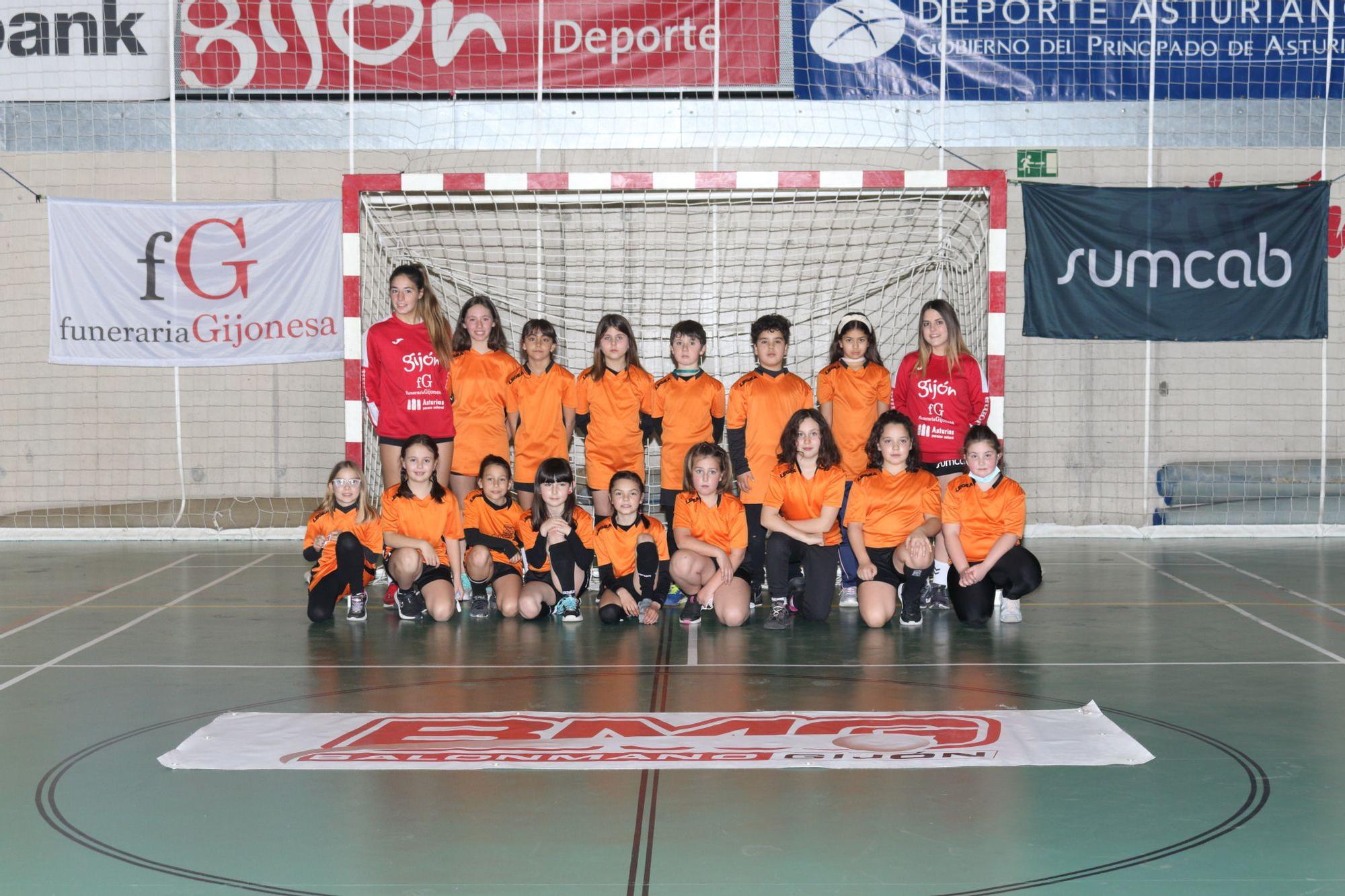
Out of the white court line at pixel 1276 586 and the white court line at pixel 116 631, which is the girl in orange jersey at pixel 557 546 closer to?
the white court line at pixel 116 631

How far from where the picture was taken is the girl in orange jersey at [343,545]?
5.41m

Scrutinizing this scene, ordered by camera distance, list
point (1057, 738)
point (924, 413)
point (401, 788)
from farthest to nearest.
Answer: point (924, 413) < point (1057, 738) < point (401, 788)

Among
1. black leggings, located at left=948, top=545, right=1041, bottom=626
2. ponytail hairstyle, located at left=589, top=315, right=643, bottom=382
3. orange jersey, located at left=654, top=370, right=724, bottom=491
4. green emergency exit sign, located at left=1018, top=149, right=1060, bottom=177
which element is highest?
green emergency exit sign, located at left=1018, top=149, right=1060, bottom=177

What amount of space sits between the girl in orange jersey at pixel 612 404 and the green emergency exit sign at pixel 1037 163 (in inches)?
187

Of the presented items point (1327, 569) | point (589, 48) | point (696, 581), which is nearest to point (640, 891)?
point (696, 581)

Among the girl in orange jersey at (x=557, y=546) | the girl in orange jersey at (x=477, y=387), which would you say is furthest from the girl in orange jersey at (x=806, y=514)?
the girl in orange jersey at (x=477, y=387)

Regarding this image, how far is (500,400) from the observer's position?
6.23 metres

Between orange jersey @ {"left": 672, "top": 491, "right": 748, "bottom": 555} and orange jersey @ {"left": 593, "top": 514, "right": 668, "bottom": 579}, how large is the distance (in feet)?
0.41

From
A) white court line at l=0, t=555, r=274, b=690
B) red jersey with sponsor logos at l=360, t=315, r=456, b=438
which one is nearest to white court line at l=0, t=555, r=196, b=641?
white court line at l=0, t=555, r=274, b=690

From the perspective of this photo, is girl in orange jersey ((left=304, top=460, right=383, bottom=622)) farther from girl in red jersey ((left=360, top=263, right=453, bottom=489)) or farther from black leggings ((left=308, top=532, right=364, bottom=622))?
girl in red jersey ((left=360, top=263, right=453, bottom=489))

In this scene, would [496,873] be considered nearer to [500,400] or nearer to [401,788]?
[401,788]

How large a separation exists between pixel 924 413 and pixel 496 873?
3.95 m

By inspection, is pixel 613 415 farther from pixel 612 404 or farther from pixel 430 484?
pixel 430 484

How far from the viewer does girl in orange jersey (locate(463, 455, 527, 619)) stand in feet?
18.7
